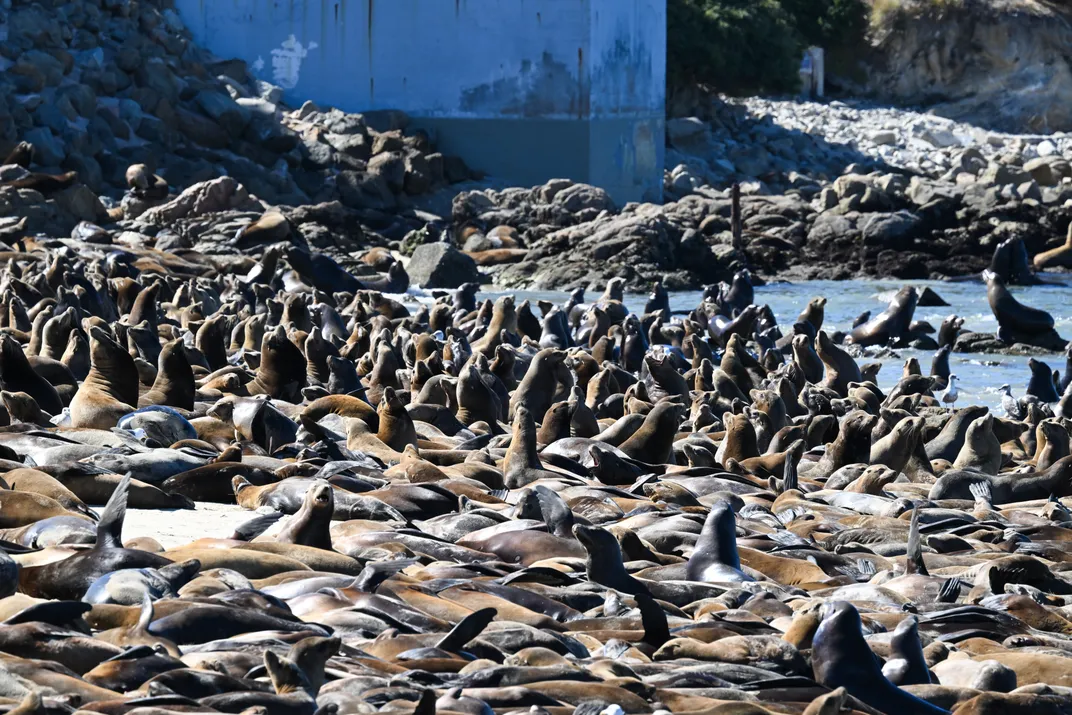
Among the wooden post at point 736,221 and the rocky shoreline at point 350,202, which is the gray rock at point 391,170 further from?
the wooden post at point 736,221

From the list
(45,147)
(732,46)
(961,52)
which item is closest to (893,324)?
(45,147)

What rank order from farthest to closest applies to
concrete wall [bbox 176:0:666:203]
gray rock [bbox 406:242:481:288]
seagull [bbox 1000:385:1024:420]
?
concrete wall [bbox 176:0:666:203]
gray rock [bbox 406:242:481:288]
seagull [bbox 1000:385:1024:420]

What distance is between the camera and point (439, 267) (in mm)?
25062

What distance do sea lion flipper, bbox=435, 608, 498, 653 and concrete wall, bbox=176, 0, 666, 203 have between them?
30.3 metres

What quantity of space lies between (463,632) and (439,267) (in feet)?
69.3

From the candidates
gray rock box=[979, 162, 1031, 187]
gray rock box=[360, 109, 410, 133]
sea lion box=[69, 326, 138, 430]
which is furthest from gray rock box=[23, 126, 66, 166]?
gray rock box=[979, 162, 1031, 187]

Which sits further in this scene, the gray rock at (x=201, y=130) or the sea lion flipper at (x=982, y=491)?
the gray rock at (x=201, y=130)

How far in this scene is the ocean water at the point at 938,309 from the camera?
672 inches

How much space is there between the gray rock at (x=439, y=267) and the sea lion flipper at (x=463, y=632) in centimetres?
2089

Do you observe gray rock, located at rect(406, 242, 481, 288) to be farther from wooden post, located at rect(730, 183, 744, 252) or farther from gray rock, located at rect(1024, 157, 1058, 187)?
gray rock, located at rect(1024, 157, 1058, 187)

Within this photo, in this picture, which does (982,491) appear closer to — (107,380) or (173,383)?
(173,383)

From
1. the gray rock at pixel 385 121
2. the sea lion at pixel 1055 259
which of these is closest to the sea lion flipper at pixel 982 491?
the sea lion at pixel 1055 259

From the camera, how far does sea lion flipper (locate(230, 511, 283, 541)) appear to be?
5.80m

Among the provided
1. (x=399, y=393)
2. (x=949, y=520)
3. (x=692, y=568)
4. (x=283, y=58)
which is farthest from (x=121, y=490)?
(x=283, y=58)
